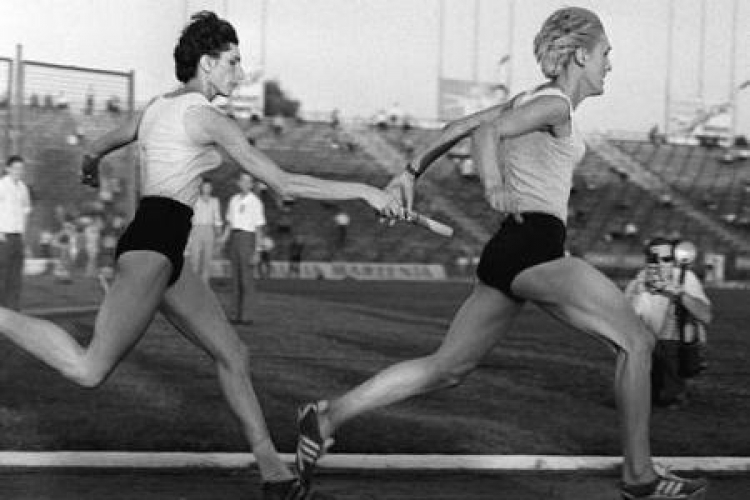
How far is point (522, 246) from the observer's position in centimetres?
493

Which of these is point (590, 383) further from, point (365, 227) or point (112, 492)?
point (365, 227)

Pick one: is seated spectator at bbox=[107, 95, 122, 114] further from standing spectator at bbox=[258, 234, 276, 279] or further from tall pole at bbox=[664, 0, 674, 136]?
tall pole at bbox=[664, 0, 674, 136]

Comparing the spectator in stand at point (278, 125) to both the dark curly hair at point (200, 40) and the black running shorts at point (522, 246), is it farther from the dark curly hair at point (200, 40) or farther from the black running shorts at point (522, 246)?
the black running shorts at point (522, 246)

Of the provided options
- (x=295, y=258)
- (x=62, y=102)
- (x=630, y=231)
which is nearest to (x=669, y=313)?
(x=62, y=102)

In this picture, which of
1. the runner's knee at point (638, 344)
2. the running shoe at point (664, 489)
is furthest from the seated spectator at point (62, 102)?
the running shoe at point (664, 489)

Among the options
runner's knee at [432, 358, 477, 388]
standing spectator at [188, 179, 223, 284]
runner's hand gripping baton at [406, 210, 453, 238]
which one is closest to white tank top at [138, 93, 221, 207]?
runner's hand gripping baton at [406, 210, 453, 238]

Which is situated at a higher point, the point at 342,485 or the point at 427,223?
the point at 427,223

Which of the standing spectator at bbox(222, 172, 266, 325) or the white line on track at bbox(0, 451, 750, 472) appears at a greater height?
the standing spectator at bbox(222, 172, 266, 325)

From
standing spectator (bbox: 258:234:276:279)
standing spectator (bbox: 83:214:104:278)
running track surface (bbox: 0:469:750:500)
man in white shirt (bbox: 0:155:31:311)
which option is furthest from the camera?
standing spectator (bbox: 258:234:276:279)

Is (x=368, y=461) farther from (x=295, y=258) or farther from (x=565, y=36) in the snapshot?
(x=295, y=258)

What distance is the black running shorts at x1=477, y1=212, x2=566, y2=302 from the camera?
4934 millimetres

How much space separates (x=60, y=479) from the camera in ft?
18.7

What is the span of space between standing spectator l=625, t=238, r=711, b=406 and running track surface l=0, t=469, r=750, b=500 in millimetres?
2528

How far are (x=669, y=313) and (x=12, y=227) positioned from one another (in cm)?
783
